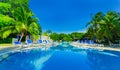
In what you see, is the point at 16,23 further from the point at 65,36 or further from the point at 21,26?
the point at 65,36

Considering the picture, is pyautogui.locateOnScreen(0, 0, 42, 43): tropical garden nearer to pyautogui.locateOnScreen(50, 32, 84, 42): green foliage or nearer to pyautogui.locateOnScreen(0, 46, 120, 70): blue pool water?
pyautogui.locateOnScreen(0, 46, 120, 70): blue pool water

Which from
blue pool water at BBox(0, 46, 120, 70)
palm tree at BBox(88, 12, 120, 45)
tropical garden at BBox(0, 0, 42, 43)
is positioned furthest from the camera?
palm tree at BBox(88, 12, 120, 45)

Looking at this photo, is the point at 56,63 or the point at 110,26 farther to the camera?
the point at 110,26

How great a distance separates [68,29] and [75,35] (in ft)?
18.5

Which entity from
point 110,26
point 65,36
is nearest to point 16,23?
point 110,26

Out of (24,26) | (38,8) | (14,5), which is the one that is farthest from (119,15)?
(38,8)

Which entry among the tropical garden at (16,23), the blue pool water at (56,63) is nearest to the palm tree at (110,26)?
the tropical garden at (16,23)

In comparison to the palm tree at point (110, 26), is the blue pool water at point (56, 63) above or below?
below

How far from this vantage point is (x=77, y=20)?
78250 millimetres

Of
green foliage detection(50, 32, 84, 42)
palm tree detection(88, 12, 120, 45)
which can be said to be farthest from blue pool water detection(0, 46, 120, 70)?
green foliage detection(50, 32, 84, 42)

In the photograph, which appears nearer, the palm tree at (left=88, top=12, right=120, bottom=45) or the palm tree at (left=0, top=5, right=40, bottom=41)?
the palm tree at (left=0, top=5, right=40, bottom=41)

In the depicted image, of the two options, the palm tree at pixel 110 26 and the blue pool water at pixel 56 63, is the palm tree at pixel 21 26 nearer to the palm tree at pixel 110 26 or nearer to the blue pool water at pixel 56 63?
the palm tree at pixel 110 26

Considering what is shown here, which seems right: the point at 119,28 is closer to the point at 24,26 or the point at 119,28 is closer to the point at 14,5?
the point at 24,26

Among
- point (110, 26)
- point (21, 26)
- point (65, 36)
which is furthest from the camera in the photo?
point (65, 36)
